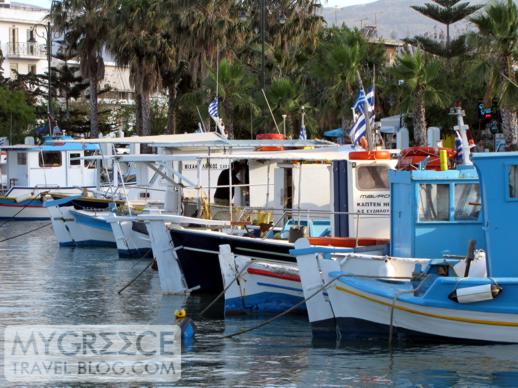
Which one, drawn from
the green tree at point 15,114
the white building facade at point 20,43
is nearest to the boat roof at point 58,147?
the green tree at point 15,114

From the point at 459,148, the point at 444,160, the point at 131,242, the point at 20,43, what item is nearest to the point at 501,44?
the point at 131,242

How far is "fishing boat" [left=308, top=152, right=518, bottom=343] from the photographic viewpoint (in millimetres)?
17906

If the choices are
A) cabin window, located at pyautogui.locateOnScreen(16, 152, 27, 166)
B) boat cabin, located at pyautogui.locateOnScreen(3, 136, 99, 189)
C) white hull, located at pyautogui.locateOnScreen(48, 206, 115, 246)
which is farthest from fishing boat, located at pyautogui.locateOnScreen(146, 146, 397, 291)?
cabin window, located at pyautogui.locateOnScreen(16, 152, 27, 166)

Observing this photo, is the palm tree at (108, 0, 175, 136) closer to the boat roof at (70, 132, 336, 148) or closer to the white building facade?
the boat roof at (70, 132, 336, 148)

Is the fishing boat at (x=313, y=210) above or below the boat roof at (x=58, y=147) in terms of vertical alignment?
below

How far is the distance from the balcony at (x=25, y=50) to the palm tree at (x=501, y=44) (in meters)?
58.5

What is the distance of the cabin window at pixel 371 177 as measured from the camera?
23.8 m

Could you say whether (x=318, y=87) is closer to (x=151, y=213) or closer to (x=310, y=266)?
(x=151, y=213)

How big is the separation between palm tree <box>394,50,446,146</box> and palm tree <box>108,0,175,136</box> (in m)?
18.3

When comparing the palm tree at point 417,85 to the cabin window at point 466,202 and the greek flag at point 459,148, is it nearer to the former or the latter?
the greek flag at point 459,148

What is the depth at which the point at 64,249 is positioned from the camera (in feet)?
127

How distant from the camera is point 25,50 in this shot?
3681 inches

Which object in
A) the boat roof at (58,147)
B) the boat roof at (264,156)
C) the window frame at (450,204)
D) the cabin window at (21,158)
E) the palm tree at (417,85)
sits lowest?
the window frame at (450,204)

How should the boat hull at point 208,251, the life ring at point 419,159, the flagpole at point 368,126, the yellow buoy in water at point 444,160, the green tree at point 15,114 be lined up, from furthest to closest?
the green tree at point 15,114, the flagpole at point 368,126, the boat hull at point 208,251, the life ring at point 419,159, the yellow buoy in water at point 444,160
